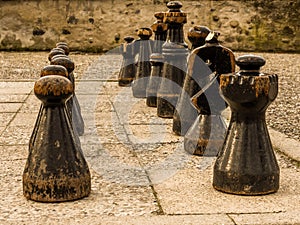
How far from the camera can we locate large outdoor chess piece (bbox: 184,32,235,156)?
125 inches

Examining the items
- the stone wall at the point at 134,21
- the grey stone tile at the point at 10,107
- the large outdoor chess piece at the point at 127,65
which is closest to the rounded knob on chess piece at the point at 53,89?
the grey stone tile at the point at 10,107

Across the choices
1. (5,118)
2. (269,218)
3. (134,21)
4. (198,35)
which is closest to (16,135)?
(5,118)

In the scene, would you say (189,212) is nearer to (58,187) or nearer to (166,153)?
(58,187)

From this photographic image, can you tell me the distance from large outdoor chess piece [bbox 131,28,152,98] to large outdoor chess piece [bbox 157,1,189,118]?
103cm

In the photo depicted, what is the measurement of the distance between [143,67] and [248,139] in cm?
303

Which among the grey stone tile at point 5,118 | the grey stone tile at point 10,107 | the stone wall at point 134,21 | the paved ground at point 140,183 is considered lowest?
the stone wall at point 134,21

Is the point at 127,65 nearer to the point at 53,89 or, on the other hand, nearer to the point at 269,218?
the point at 53,89

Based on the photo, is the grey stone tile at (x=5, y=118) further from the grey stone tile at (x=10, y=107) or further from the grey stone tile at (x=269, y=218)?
the grey stone tile at (x=269, y=218)

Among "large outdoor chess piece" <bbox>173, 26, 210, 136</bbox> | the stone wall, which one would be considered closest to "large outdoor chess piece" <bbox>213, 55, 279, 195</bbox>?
"large outdoor chess piece" <bbox>173, 26, 210, 136</bbox>

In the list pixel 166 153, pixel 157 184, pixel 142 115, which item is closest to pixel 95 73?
pixel 142 115

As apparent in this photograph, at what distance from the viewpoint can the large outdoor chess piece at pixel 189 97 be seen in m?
3.44

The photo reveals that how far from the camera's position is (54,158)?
2.42 metres

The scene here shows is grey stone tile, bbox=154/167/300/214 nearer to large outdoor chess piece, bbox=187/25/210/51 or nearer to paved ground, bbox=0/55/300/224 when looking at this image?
paved ground, bbox=0/55/300/224

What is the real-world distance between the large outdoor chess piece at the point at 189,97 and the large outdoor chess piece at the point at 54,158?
1.10 metres
